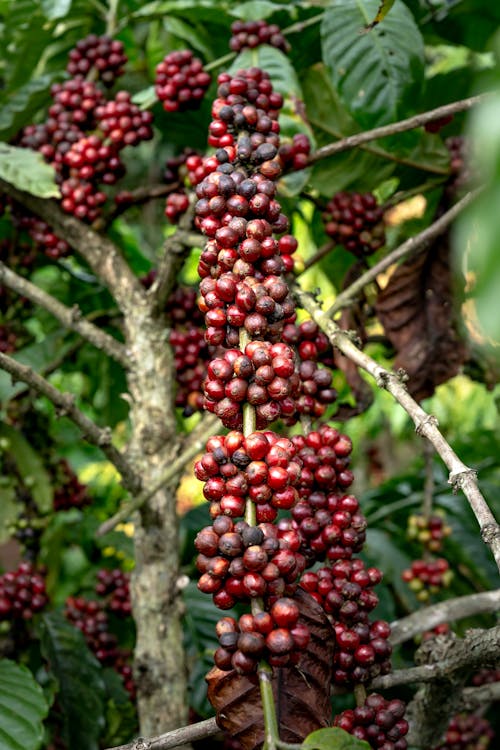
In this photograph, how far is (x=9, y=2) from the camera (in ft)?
6.63

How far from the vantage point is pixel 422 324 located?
165cm

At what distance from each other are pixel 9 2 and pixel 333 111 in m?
0.94

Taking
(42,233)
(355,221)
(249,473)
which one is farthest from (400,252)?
A: (42,233)

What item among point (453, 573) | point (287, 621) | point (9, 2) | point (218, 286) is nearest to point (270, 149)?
point (218, 286)

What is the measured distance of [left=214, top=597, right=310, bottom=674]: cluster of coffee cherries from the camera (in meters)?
0.78

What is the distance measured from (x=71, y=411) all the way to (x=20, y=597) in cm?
73

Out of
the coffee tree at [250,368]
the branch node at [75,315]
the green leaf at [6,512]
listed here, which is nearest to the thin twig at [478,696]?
the coffee tree at [250,368]

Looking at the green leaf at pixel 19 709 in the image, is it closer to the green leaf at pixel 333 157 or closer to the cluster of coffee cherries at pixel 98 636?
the cluster of coffee cherries at pixel 98 636

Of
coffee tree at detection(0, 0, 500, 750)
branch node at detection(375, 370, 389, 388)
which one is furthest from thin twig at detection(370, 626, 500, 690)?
branch node at detection(375, 370, 389, 388)

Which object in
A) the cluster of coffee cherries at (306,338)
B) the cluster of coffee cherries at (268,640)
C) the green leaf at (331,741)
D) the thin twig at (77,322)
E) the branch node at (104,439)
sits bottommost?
the green leaf at (331,741)

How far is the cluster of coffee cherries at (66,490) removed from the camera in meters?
2.27

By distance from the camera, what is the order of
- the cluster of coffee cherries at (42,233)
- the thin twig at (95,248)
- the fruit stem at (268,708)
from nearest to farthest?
the fruit stem at (268,708) < the thin twig at (95,248) < the cluster of coffee cherries at (42,233)

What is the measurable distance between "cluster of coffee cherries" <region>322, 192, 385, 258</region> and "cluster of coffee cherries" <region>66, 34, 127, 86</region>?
→ 2.04 feet

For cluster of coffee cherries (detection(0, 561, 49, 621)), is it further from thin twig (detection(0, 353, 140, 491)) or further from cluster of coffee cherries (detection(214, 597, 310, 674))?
cluster of coffee cherries (detection(214, 597, 310, 674))
